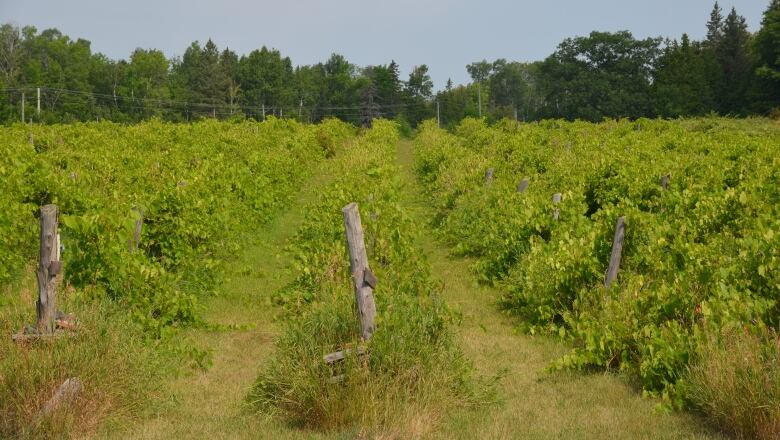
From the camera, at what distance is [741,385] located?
18.1 ft

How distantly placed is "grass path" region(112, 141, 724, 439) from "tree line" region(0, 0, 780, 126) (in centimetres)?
4980

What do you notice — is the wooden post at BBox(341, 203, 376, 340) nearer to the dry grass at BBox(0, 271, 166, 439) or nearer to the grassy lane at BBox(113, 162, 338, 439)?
the grassy lane at BBox(113, 162, 338, 439)

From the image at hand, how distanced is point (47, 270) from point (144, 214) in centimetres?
472

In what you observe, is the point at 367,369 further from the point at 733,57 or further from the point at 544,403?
the point at 733,57

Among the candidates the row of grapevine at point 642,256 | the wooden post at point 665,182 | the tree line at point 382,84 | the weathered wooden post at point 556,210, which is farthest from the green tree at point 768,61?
the weathered wooden post at point 556,210

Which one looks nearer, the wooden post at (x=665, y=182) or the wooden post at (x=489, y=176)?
the wooden post at (x=665, y=182)

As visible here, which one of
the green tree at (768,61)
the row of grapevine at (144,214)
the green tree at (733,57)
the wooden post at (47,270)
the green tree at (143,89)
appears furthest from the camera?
the green tree at (143,89)

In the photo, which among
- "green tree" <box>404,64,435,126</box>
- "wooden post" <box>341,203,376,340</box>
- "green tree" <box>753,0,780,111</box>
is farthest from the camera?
"green tree" <box>404,64,435,126</box>

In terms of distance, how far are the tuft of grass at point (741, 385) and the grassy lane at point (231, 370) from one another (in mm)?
3095

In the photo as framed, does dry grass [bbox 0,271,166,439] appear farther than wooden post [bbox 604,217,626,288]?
No

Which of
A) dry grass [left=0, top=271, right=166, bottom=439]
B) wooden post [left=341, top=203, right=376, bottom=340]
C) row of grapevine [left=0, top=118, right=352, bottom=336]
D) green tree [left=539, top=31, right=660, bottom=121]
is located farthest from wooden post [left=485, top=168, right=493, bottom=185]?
green tree [left=539, top=31, right=660, bottom=121]

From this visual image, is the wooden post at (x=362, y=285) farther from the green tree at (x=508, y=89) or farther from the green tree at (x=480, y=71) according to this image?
the green tree at (x=480, y=71)

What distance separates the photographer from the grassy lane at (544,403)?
229 inches

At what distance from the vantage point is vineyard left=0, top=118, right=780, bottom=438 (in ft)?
19.0
